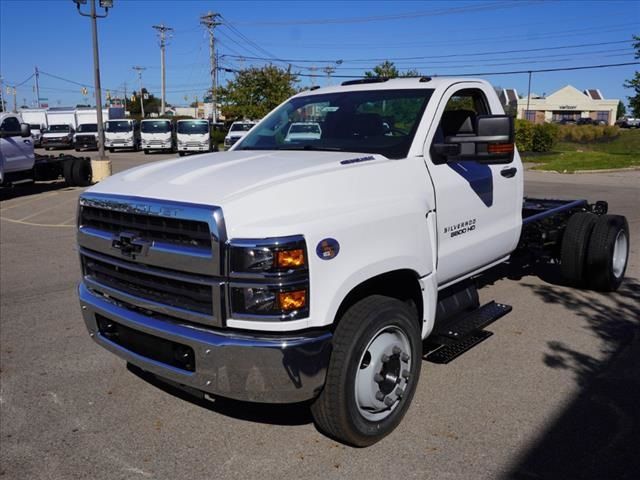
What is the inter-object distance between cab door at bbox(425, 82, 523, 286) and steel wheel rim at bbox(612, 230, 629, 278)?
203cm

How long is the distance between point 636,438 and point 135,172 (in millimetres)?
3432

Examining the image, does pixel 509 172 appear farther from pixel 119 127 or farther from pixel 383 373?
pixel 119 127

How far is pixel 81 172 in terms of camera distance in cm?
1714

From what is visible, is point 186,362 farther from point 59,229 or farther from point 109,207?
point 59,229

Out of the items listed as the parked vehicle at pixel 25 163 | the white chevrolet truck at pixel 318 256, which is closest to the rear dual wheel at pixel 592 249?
the white chevrolet truck at pixel 318 256

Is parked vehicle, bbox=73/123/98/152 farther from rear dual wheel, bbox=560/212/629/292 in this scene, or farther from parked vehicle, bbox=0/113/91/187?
rear dual wheel, bbox=560/212/629/292

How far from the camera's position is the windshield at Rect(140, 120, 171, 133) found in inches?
1350

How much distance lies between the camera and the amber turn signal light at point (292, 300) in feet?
9.36

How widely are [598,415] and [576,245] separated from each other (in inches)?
111

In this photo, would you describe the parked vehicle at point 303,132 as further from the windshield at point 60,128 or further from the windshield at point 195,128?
the windshield at point 60,128

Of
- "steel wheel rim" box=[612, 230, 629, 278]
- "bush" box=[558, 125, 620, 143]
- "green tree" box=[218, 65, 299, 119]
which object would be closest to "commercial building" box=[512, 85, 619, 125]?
"bush" box=[558, 125, 620, 143]

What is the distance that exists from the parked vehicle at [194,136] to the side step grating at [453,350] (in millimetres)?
29139

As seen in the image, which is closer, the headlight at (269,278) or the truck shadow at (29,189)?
the headlight at (269,278)

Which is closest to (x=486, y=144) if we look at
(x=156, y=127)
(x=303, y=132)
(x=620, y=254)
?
(x=303, y=132)
